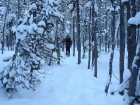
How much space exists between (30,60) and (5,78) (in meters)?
1.38

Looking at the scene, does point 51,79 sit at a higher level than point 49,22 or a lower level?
lower

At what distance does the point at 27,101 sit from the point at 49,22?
3.57 m

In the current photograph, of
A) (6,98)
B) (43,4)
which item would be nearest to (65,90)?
(6,98)

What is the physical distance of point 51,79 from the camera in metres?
10.3

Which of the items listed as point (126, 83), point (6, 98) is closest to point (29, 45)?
point (6, 98)

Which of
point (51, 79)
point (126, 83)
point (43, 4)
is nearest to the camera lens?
point (126, 83)

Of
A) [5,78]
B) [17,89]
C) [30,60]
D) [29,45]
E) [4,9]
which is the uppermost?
[4,9]

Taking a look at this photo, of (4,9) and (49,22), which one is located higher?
(4,9)

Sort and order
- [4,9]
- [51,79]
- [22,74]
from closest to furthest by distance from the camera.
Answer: [22,74], [51,79], [4,9]

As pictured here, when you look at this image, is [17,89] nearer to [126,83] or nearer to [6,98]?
[6,98]

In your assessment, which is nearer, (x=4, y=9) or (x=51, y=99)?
(x=51, y=99)

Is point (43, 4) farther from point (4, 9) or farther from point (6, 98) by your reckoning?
point (4, 9)

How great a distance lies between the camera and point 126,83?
15.0 feet

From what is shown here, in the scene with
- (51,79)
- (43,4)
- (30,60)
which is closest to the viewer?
(30,60)
